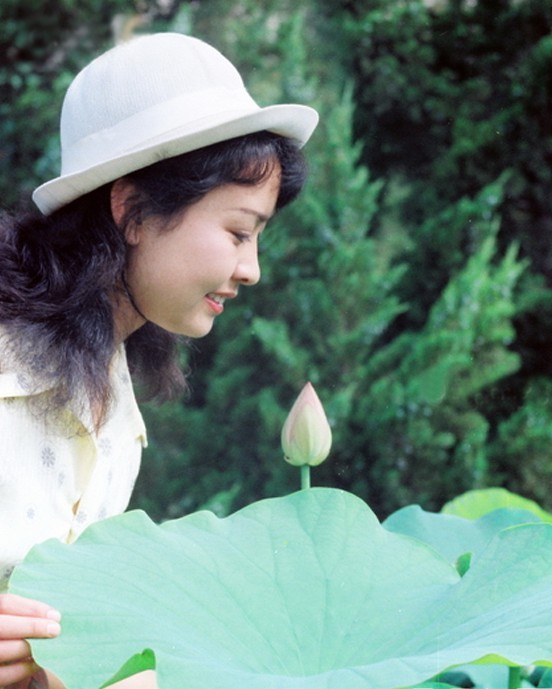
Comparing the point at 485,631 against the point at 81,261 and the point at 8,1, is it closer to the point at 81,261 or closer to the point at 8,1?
the point at 81,261

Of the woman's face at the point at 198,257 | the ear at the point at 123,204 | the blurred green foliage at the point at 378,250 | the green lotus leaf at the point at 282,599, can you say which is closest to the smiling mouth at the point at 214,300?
the woman's face at the point at 198,257

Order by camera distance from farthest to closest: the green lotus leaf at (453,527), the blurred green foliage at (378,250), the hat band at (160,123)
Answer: the blurred green foliage at (378,250)
the green lotus leaf at (453,527)
the hat band at (160,123)

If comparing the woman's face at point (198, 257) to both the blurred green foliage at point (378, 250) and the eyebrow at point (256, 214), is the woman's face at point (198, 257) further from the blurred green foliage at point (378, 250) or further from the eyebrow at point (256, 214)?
the blurred green foliage at point (378, 250)

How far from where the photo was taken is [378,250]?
9.21 ft

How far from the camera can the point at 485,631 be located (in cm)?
67

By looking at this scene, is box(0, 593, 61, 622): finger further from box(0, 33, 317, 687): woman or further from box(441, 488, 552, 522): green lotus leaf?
box(441, 488, 552, 522): green lotus leaf

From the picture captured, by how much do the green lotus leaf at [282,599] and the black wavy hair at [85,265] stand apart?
10.5 inches

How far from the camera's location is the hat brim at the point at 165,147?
3.26ft

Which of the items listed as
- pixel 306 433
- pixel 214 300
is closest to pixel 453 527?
pixel 306 433

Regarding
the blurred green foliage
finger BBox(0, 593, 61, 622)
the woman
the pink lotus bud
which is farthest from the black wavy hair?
the blurred green foliage

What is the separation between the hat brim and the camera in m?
1.00

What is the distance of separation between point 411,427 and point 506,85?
1253 millimetres

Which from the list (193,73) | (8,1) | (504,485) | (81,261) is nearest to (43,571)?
(81,261)

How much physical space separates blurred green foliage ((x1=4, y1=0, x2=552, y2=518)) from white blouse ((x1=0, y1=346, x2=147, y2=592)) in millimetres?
1238
